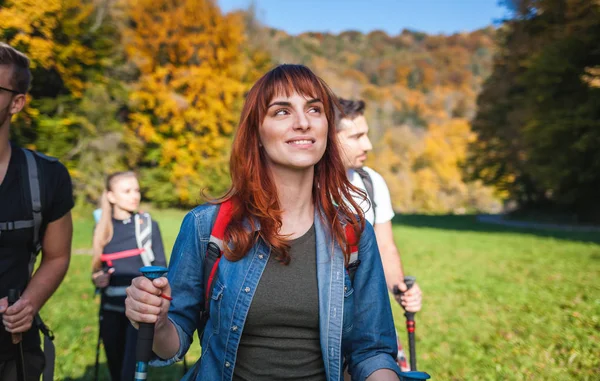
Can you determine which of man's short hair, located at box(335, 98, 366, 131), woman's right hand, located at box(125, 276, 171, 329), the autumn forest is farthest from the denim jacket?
the autumn forest

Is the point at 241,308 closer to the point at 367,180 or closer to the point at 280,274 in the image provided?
the point at 280,274

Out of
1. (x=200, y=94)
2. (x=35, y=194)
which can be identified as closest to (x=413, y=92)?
(x=200, y=94)

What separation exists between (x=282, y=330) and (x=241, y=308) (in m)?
0.18

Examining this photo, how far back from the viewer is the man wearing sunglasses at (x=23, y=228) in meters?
2.16

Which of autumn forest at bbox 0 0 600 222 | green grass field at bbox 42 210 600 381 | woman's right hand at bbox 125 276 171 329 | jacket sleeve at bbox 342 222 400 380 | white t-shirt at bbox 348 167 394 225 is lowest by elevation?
green grass field at bbox 42 210 600 381

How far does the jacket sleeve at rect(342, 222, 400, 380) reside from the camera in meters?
1.88

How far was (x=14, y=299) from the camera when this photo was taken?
6.84 ft

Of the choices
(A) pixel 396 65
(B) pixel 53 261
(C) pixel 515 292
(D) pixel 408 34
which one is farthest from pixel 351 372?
(D) pixel 408 34

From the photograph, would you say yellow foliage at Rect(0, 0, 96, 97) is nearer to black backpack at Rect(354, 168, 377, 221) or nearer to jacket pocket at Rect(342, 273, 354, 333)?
black backpack at Rect(354, 168, 377, 221)

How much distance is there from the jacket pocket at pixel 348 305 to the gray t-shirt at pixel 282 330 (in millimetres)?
131

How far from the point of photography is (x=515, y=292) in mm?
8852

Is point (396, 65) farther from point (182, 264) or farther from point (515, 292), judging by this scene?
point (182, 264)

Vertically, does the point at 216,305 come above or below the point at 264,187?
below

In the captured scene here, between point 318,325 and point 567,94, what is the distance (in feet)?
71.7
